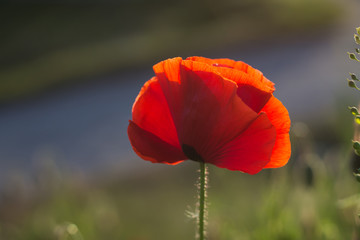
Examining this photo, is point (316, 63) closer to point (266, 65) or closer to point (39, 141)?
point (266, 65)

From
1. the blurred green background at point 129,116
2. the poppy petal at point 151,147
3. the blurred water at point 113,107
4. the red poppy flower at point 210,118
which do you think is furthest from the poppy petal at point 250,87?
the blurred water at point 113,107

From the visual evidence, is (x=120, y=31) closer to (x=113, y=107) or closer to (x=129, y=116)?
(x=113, y=107)

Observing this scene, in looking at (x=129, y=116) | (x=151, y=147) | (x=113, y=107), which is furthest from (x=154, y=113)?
(x=113, y=107)

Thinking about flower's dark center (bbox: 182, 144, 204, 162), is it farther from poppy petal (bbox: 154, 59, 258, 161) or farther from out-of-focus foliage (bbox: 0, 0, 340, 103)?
out-of-focus foliage (bbox: 0, 0, 340, 103)

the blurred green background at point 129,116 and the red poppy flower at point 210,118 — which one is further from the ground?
the red poppy flower at point 210,118

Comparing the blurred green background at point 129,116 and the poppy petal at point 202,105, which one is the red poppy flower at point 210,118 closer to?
the poppy petal at point 202,105

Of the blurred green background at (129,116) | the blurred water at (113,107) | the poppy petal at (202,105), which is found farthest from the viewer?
the blurred water at (113,107)

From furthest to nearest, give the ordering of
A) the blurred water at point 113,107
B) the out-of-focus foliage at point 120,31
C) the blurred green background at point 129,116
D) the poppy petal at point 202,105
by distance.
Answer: the out-of-focus foliage at point 120,31 < the blurred water at point 113,107 < the blurred green background at point 129,116 < the poppy petal at point 202,105

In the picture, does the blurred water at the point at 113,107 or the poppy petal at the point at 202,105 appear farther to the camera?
the blurred water at the point at 113,107
